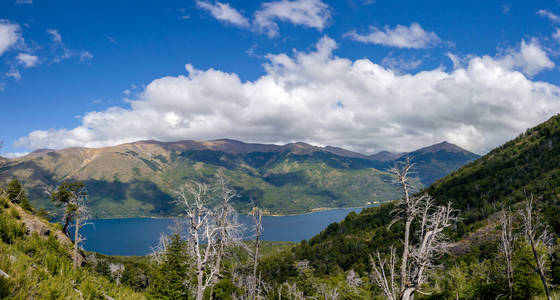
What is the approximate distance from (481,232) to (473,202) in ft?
137

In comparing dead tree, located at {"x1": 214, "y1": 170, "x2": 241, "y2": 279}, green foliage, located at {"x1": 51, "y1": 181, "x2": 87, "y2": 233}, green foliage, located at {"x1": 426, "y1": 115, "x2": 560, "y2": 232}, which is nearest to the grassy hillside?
dead tree, located at {"x1": 214, "y1": 170, "x2": 241, "y2": 279}

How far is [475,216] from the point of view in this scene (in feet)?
348

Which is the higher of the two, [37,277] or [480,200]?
[37,277]

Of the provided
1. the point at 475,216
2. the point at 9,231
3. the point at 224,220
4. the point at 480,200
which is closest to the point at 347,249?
the point at 475,216

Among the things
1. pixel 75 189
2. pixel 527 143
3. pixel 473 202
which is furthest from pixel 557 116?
pixel 75 189

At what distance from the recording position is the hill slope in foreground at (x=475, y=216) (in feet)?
243

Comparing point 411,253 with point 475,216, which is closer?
point 411,253

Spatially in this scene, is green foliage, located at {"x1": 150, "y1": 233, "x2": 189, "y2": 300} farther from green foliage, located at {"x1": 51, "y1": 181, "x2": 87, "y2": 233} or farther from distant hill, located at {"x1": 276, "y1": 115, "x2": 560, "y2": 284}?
distant hill, located at {"x1": 276, "y1": 115, "x2": 560, "y2": 284}

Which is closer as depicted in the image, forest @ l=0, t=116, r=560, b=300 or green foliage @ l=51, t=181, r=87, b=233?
forest @ l=0, t=116, r=560, b=300

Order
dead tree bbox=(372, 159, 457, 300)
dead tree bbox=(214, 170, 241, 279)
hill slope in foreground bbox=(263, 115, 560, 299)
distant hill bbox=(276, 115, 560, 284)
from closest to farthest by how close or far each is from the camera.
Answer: dead tree bbox=(372, 159, 457, 300), dead tree bbox=(214, 170, 241, 279), hill slope in foreground bbox=(263, 115, 560, 299), distant hill bbox=(276, 115, 560, 284)

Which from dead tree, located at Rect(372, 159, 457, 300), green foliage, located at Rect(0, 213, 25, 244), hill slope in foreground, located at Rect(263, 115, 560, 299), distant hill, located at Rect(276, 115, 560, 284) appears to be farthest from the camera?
distant hill, located at Rect(276, 115, 560, 284)

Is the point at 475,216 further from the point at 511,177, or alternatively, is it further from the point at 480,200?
the point at 511,177

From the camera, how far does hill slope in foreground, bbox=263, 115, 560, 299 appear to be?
74000 mm

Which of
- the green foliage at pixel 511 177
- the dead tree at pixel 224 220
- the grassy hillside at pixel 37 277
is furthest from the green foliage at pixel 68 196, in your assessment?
the green foliage at pixel 511 177
